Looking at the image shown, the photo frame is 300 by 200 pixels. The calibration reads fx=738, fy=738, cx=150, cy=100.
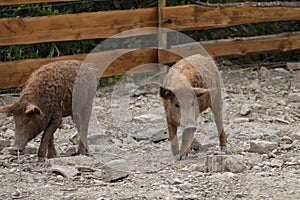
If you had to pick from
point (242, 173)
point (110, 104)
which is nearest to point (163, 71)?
point (110, 104)

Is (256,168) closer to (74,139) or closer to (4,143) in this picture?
(74,139)

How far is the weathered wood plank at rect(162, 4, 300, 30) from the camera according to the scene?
38.4ft

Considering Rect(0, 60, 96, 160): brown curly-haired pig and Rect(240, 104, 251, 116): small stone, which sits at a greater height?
Rect(0, 60, 96, 160): brown curly-haired pig

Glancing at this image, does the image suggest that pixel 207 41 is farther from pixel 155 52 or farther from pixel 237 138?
pixel 237 138

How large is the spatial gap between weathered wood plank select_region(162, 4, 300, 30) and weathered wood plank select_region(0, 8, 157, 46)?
0.33m

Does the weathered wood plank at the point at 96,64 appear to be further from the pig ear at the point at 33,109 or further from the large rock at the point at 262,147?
the large rock at the point at 262,147

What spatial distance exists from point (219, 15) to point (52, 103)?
4988 mm

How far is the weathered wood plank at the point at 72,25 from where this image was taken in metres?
10.6

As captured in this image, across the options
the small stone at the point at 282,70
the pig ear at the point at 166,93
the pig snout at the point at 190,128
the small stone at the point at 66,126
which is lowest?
the small stone at the point at 66,126

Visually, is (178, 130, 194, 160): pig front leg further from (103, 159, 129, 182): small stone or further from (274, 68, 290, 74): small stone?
(274, 68, 290, 74): small stone

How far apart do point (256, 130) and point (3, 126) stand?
10.5 feet

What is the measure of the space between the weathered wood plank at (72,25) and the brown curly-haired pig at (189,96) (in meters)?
3.47

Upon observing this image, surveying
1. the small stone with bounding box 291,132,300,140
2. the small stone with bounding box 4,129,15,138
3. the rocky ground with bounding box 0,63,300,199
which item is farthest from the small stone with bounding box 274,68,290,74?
→ the small stone with bounding box 4,129,15,138

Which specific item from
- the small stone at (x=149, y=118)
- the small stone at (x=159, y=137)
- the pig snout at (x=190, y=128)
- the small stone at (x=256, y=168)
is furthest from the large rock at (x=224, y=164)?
the small stone at (x=149, y=118)
